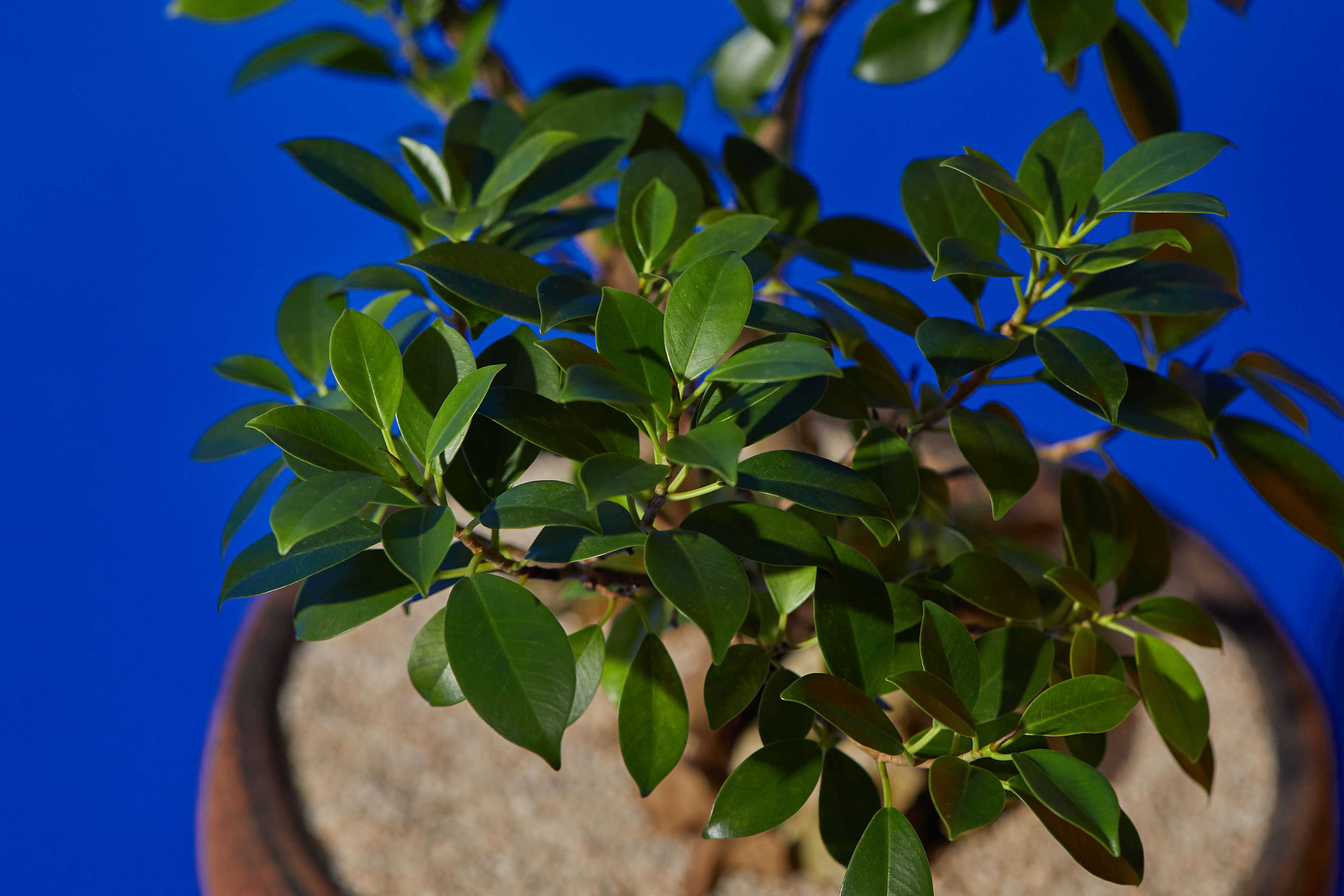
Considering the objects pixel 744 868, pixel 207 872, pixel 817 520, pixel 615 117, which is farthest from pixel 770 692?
pixel 207 872

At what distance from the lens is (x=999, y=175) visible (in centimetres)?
50

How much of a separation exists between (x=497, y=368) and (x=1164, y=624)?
0.46m

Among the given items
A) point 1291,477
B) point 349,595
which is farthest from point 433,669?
point 1291,477

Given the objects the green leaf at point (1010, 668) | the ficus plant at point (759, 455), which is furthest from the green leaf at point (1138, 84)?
the green leaf at point (1010, 668)

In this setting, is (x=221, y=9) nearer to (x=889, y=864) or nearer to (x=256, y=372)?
(x=256, y=372)

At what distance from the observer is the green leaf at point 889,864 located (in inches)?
17.9

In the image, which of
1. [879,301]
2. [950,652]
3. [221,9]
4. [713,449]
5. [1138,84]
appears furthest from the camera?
[221,9]

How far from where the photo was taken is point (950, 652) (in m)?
0.50

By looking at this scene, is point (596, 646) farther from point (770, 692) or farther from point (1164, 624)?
point (1164, 624)

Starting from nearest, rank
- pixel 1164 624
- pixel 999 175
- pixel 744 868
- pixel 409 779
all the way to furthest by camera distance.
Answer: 1. pixel 999 175
2. pixel 1164 624
3. pixel 744 868
4. pixel 409 779

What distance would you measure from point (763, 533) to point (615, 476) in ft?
0.35

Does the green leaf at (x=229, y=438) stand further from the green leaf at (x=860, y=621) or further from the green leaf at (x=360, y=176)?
the green leaf at (x=860, y=621)

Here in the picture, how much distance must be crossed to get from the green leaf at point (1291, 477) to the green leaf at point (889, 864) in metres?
0.33

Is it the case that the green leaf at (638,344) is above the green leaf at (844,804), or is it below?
above
